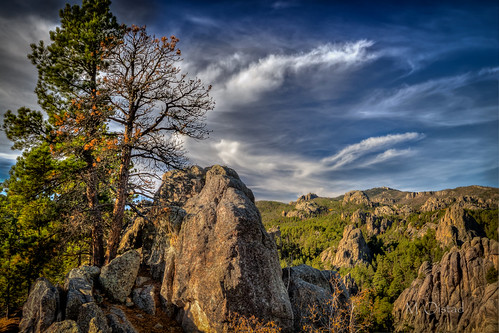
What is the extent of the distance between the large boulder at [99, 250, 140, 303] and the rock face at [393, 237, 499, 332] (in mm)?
79024

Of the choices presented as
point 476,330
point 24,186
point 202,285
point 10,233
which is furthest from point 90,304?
point 476,330

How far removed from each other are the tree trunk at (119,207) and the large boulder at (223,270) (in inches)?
113

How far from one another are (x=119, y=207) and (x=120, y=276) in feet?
11.5

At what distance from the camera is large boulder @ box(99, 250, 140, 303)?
10.6 metres

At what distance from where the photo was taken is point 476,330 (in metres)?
53.8

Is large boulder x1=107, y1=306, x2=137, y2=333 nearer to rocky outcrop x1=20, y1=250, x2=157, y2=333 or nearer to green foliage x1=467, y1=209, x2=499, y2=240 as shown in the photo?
rocky outcrop x1=20, y1=250, x2=157, y2=333

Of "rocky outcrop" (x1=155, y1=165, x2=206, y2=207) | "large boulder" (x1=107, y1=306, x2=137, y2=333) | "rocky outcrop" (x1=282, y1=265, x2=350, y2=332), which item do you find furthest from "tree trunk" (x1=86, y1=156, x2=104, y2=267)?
"rocky outcrop" (x1=282, y1=265, x2=350, y2=332)

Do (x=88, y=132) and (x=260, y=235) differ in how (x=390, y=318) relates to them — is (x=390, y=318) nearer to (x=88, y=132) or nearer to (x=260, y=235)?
(x=260, y=235)

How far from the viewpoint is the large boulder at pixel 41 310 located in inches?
308

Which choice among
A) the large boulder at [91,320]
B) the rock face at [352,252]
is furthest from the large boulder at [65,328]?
the rock face at [352,252]

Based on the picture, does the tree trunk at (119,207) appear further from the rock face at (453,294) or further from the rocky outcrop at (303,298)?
the rock face at (453,294)

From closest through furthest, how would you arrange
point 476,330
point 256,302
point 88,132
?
1. point 256,302
2. point 88,132
3. point 476,330

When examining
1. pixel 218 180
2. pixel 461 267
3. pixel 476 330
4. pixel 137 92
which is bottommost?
pixel 476 330

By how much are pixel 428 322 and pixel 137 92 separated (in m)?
94.4
